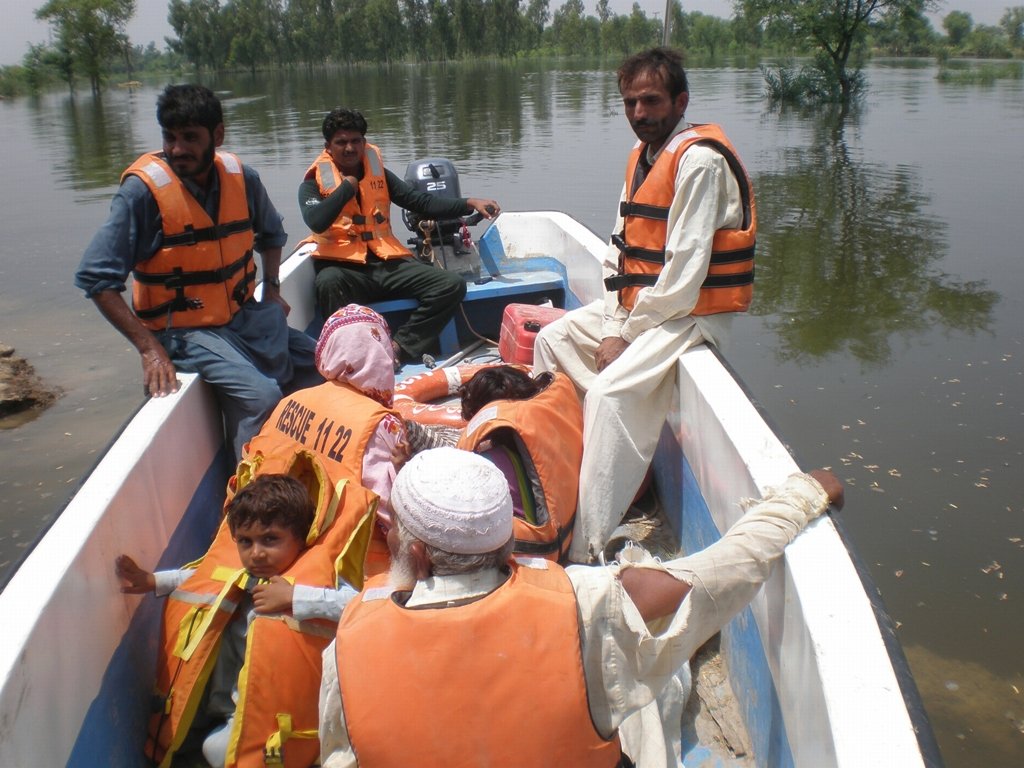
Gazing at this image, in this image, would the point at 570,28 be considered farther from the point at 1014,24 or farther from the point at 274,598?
the point at 274,598

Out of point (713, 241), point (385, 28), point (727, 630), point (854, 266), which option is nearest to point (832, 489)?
point (727, 630)

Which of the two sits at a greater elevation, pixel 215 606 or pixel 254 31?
pixel 254 31

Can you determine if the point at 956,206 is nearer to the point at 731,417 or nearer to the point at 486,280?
the point at 486,280

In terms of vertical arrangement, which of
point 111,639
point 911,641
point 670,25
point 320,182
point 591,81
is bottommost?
point 911,641

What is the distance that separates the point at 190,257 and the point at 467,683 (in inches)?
81.6

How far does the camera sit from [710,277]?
2615 millimetres

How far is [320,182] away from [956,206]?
1057 cm

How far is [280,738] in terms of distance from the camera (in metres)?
1.67

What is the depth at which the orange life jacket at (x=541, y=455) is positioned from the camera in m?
2.23

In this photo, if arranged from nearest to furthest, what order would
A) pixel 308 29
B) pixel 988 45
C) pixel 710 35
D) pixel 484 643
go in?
pixel 484 643 → pixel 988 45 → pixel 308 29 → pixel 710 35

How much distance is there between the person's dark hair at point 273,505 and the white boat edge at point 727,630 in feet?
0.98

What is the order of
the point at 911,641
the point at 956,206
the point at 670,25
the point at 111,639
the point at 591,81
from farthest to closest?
the point at 591,81 < the point at 956,206 < the point at 670,25 < the point at 911,641 < the point at 111,639

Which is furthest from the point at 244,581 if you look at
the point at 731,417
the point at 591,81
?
the point at 591,81

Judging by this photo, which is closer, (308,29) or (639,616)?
(639,616)
